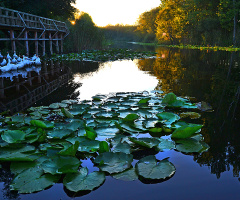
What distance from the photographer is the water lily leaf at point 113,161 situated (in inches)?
66.6

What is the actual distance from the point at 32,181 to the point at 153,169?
2.87ft

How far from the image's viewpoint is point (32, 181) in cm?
156

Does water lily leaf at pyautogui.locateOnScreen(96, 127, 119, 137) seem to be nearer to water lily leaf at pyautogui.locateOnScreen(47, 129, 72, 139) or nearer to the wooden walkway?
water lily leaf at pyautogui.locateOnScreen(47, 129, 72, 139)

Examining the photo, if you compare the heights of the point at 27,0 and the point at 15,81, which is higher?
the point at 27,0

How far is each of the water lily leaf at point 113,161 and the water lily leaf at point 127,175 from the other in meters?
0.03

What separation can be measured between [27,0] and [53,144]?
1713cm

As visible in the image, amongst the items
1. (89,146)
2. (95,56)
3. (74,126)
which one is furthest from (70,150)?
(95,56)

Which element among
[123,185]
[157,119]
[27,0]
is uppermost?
[27,0]

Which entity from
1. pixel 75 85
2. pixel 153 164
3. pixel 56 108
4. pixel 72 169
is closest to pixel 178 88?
pixel 75 85

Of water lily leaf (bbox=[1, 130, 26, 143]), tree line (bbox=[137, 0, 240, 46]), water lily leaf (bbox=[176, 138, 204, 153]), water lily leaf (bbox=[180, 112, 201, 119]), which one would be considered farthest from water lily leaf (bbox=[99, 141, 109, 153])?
tree line (bbox=[137, 0, 240, 46])

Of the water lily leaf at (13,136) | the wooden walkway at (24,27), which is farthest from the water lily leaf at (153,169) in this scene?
the wooden walkway at (24,27)

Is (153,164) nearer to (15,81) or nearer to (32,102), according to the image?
(32,102)

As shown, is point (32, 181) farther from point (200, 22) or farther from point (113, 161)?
point (200, 22)

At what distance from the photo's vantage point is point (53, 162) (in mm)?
1697
